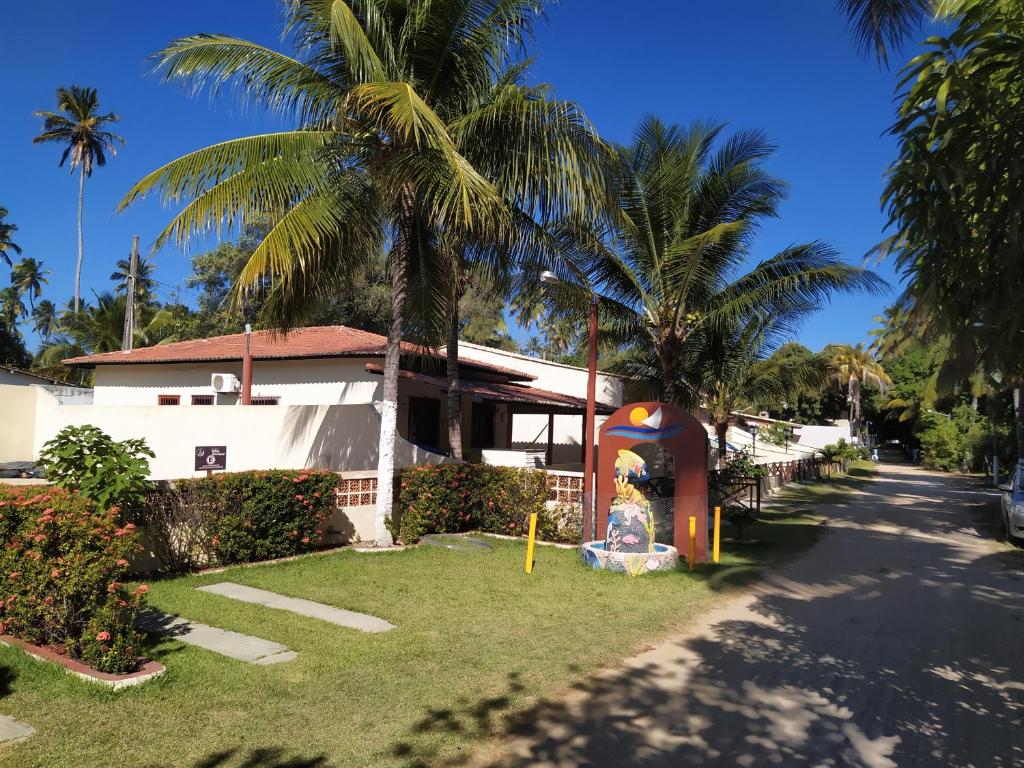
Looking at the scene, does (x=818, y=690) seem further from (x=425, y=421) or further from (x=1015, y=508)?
(x=425, y=421)

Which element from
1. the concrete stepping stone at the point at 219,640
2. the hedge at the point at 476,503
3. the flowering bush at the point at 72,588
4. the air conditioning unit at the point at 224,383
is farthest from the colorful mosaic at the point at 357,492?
the air conditioning unit at the point at 224,383

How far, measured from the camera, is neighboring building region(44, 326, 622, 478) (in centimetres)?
1335

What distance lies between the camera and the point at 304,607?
7820 millimetres

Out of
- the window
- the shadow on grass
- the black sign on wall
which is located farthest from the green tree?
the window

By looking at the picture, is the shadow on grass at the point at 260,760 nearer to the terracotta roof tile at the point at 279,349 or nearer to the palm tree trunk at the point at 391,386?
the palm tree trunk at the point at 391,386

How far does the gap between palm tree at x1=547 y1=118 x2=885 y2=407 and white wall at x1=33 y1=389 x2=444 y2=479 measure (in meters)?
5.34

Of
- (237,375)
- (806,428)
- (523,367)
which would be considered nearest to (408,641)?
(237,375)

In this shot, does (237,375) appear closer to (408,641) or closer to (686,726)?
(408,641)

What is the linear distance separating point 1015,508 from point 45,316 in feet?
246

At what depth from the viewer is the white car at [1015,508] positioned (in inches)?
572

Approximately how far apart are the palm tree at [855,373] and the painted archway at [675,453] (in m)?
54.9

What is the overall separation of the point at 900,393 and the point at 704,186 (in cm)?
5845

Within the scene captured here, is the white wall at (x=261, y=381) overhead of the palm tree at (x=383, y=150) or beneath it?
beneath

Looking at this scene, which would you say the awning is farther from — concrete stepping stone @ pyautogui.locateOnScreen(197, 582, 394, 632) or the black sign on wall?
concrete stepping stone @ pyautogui.locateOnScreen(197, 582, 394, 632)
